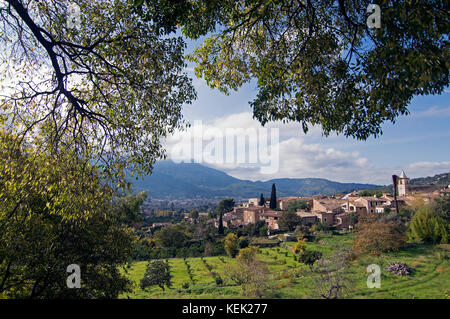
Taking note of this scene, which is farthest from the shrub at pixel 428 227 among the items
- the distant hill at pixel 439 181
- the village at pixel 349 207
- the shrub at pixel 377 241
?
the distant hill at pixel 439 181

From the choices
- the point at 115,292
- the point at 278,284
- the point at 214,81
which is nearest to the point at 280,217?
the point at 278,284

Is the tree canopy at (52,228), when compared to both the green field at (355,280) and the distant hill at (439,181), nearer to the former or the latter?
the green field at (355,280)

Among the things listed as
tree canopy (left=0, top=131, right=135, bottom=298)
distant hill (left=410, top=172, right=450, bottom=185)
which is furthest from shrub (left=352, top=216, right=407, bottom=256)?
distant hill (left=410, top=172, right=450, bottom=185)

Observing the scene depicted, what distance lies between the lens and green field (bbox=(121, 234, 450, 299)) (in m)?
12.9

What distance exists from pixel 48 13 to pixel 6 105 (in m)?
1.98

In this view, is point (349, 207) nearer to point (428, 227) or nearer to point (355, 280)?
point (428, 227)

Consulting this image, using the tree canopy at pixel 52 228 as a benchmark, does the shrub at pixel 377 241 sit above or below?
below

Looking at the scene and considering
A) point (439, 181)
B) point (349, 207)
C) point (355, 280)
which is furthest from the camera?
point (439, 181)

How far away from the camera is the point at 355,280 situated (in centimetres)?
1398

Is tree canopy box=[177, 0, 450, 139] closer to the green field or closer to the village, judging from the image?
the green field

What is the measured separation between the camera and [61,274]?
20.3 ft

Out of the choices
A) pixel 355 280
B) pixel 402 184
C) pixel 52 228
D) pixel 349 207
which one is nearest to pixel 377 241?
pixel 355 280

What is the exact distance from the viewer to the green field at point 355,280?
12.9m
